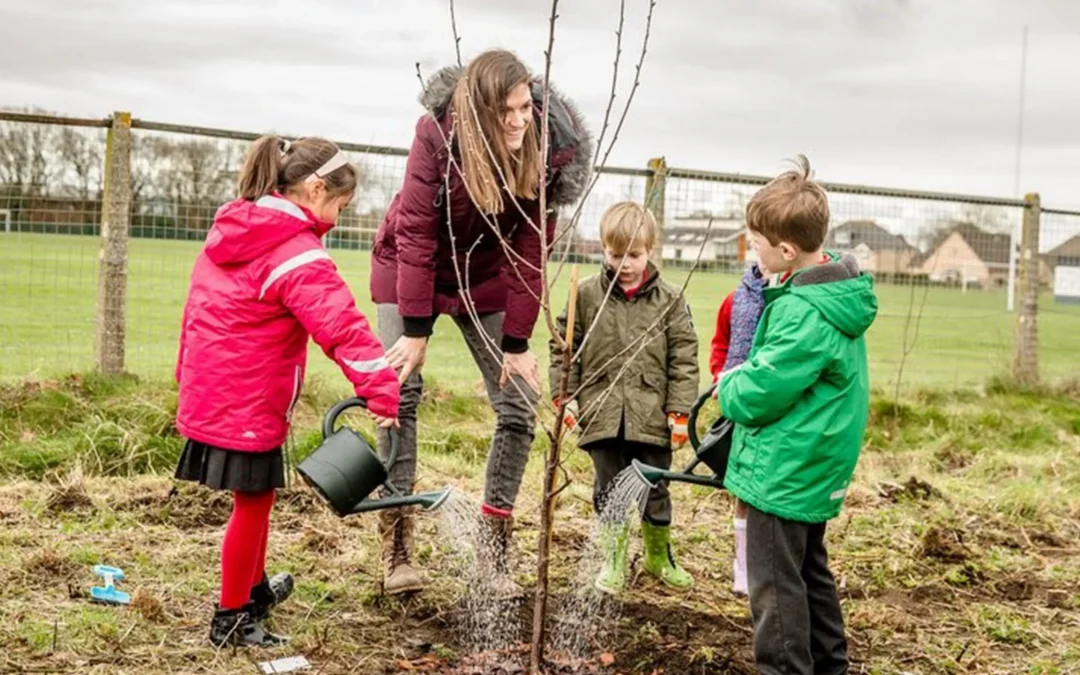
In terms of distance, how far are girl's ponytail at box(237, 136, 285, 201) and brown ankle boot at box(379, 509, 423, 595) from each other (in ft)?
4.10

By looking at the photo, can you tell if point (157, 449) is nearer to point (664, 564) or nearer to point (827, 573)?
point (664, 564)

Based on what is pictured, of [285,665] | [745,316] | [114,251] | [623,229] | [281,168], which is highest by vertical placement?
[281,168]

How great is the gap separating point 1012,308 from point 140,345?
7.88 metres

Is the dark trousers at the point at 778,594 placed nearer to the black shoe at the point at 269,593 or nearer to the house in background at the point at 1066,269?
the black shoe at the point at 269,593

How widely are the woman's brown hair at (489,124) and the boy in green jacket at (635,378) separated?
72cm

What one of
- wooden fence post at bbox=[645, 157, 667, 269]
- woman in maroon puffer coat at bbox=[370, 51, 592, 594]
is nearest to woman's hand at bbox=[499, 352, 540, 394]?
woman in maroon puffer coat at bbox=[370, 51, 592, 594]

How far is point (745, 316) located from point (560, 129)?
46.7 inches

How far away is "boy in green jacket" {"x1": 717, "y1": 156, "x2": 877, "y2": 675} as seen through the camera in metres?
A: 3.28

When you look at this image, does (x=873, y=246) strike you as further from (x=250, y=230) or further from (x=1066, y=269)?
(x=250, y=230)

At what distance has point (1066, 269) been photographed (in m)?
11.0

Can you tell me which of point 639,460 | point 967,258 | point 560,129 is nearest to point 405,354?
point 560,129

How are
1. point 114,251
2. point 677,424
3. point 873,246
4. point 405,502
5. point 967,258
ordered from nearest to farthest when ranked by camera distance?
1. point 405,502
2. point 677,424
3. point 114,251
4. point 873,246
5. point 967,258

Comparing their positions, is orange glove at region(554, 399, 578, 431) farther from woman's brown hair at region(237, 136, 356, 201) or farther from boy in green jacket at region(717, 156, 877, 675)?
woman's brown hair at region(237, 136, 356, 201)

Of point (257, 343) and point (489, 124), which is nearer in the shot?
point (257, 343)
